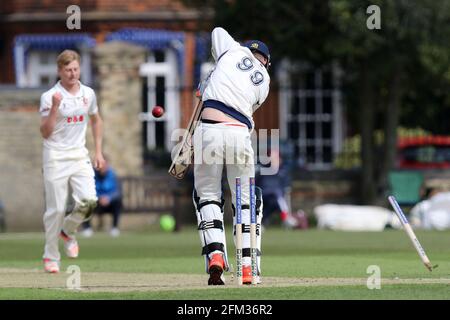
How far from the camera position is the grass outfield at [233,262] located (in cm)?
1121

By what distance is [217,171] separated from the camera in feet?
39.7

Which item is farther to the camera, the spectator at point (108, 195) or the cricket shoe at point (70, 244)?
the spectator at point (108, 195)

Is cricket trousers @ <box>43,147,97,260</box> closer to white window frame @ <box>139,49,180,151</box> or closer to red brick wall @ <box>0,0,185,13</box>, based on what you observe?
white window frame @ <box>139,49,180,151</box>

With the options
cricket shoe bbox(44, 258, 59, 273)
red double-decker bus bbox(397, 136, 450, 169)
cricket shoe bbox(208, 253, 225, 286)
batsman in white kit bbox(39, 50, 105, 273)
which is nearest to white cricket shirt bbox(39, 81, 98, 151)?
batsman in white kit bbox(39, 50, 105, 273)

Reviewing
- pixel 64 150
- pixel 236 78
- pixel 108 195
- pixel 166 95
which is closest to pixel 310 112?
pixel 166 95

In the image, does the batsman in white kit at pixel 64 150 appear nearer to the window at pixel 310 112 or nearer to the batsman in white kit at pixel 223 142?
the batsman in white kit at pixel 223 142

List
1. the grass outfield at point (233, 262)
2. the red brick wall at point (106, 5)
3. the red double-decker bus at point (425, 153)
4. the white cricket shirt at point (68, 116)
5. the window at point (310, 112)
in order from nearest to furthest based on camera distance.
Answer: the grass outfield at point (233, 262), the white cricket shirt at point (68, 116), the red double-decker bus at point (425, 153), the window at point (310, 112), the red brick wall at point (106, 5)

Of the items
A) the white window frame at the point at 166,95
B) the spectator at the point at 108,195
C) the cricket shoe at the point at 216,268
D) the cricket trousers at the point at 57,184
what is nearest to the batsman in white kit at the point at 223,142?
the cricket shoe at the point at 216,268

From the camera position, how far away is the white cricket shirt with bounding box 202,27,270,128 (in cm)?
1207

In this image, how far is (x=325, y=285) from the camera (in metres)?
11.9

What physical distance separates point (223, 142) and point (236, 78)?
529mm

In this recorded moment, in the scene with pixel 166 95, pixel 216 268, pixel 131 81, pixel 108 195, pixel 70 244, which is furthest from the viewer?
pixel 166 95

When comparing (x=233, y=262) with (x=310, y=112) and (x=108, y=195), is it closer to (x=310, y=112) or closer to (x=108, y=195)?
(x=108, y=195)

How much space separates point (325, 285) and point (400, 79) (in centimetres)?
1880
